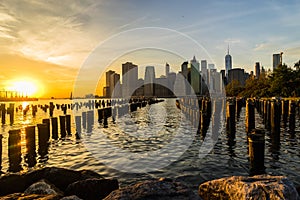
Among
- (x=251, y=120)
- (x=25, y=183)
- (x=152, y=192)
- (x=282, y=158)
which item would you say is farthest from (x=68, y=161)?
(x=251, y=120)

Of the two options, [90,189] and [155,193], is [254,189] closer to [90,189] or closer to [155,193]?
[155,193]

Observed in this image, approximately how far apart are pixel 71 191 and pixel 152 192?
126 inches

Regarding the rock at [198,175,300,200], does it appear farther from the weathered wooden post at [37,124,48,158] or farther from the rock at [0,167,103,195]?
the weathered wooden post at [37,124,48,158]

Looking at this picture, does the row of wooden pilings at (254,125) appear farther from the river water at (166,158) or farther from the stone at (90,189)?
the stone at (90,189)

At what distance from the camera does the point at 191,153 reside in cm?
1516

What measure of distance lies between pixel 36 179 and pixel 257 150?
8339 millimetres

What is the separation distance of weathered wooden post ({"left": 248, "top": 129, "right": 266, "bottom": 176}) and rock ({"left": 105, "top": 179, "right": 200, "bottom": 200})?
6.38 meters

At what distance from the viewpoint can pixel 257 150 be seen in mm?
10648

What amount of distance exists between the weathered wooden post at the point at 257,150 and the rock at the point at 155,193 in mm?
6378

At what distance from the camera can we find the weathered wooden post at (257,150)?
10430 mm

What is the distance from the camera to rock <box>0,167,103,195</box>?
7976 mm

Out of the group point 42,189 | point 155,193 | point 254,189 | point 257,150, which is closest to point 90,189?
point 42,189

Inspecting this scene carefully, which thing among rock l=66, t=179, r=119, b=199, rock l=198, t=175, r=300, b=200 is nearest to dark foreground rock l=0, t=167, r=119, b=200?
rock l=66, t=179, r=119, b=199

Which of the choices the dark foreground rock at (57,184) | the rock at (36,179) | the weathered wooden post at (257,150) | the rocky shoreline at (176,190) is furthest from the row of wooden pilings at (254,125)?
the rock at (36,179)
